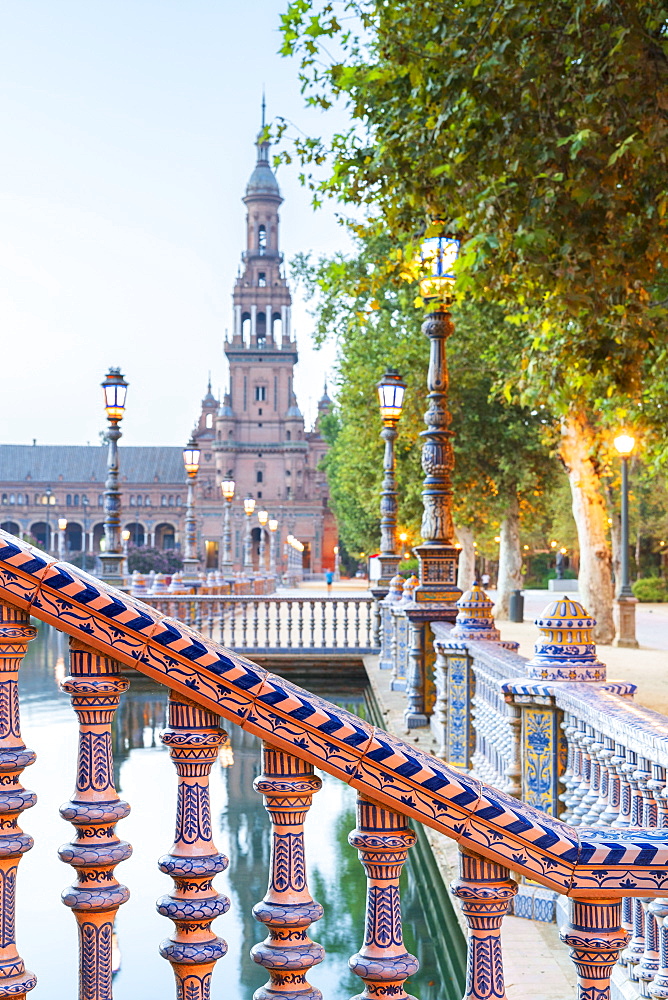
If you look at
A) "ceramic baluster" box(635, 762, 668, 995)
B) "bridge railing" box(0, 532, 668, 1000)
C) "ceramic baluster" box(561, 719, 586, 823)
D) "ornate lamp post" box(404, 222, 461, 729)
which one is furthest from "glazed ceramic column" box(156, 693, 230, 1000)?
"ornate lamp post" box(404, 222, 461, 729)

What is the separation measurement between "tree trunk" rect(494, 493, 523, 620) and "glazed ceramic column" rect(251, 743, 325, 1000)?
33.2m

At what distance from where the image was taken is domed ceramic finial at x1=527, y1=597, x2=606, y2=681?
5.61m

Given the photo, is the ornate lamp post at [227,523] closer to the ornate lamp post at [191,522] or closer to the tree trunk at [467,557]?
the ornate lamp post at [191,522]

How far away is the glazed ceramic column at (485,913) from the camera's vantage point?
6.36 ft

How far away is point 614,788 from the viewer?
4.60 metres

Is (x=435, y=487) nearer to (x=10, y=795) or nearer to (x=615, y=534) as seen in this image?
(x=10, y=795)

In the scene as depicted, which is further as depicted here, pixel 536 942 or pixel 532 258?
pixel 532 258

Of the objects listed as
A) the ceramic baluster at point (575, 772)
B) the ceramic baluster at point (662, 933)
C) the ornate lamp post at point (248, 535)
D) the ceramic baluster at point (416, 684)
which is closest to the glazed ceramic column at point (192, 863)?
the ceramic baluster at point (662, 933)

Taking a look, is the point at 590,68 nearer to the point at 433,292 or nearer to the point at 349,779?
the point at 433,292

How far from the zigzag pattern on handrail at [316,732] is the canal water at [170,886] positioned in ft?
4.98

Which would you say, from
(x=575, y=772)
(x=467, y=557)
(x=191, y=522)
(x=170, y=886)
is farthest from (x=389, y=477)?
(x=467, y=557)

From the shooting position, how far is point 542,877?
1907mm

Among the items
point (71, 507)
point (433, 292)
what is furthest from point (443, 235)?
point (71, 507)

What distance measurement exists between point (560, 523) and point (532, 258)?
68.3 metres
